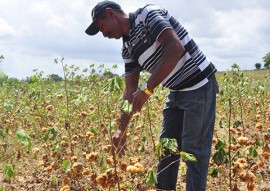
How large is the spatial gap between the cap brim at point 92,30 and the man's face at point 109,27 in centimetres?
3

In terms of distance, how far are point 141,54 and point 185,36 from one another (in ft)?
0.94

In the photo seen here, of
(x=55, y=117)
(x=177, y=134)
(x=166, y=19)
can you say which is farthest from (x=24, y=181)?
(x=166, y=19)

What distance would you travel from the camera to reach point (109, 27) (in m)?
2.20

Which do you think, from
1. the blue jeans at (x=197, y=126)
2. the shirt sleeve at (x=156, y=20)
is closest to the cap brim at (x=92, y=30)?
the shirt sleeve at (x=156, y=20)

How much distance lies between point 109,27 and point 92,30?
0.15 metres

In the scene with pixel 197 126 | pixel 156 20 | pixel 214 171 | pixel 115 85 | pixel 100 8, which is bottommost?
pixel 214 171

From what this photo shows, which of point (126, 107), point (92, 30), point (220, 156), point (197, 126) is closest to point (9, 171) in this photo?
point (126, 107)

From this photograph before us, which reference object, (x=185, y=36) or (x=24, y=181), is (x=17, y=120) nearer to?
(x=24, y=181)

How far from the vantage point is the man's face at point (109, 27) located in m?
2.20

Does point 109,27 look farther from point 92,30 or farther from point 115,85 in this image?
point 115,85

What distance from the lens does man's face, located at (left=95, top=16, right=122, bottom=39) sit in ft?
7.20

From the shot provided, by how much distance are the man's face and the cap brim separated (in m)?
0.03

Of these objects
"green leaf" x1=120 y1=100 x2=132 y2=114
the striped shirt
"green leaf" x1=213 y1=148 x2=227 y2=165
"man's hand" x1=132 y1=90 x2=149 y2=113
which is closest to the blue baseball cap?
the striped shirt

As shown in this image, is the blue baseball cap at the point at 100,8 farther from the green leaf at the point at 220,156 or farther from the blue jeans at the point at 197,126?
the green leaf at the point at 220,156
